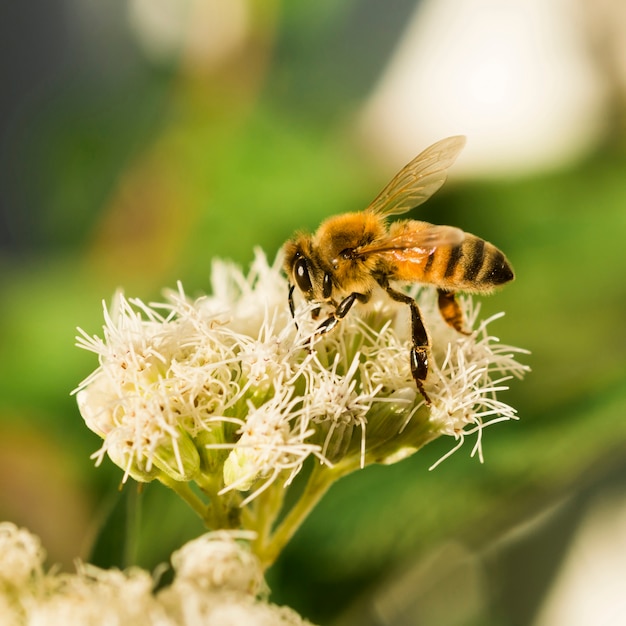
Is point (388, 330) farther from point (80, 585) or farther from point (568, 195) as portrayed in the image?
point (568, 195)

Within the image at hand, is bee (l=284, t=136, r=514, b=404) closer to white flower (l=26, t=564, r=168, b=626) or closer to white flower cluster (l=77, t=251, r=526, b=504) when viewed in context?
white flower cluster (l=77, t=251, r=526, b=504)

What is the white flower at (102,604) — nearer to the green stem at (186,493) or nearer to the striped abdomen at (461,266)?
the green stem at (186,493)

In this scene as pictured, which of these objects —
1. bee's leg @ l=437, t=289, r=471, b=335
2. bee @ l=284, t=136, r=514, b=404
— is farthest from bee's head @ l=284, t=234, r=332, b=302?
bee's leg @ l=437, t=289, r=471, b=335

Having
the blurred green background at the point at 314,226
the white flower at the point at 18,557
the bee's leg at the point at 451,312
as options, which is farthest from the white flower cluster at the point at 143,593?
the bee's leg at the point at 451,312

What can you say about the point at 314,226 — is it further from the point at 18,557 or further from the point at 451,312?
the point at 18,557

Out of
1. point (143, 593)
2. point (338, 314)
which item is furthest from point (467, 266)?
point (143, 593)

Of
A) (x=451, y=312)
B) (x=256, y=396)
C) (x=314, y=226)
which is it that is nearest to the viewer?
(x=256, y=396)

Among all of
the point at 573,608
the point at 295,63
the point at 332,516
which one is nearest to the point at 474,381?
the point at 332,516
